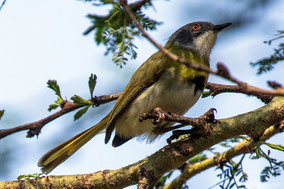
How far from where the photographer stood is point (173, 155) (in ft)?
9.73

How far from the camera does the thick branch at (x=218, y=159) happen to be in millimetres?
3209

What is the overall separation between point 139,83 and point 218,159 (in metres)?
0.99

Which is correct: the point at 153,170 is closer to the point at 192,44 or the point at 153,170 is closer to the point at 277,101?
the point at 277,101

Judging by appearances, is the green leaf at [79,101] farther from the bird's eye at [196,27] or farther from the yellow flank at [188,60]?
the bird's eye at [196,27]

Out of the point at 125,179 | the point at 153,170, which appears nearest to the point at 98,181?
the point at 125,179

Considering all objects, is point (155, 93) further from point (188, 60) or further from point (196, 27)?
point (196, 27)

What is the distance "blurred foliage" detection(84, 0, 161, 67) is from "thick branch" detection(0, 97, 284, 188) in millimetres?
792

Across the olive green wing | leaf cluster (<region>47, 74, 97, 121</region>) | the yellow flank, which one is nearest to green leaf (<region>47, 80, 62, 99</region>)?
leaf cluster (<region>47, 74, 97, 121</region>)

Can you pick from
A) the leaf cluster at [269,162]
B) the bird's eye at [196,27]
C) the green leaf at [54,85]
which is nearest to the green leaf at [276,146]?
the leaf cluster at [269,162]

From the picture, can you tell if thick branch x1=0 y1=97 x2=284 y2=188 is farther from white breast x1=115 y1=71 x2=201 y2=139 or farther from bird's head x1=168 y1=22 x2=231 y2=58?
bird's head x1=168 y1=22 x2=231 y2=58

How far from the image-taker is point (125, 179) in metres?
3.00

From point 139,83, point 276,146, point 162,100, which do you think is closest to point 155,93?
point 162,100

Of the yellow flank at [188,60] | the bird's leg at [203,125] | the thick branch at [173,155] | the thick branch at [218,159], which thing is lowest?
the thick branch at [218,159]

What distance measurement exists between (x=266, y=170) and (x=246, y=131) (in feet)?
1.19
